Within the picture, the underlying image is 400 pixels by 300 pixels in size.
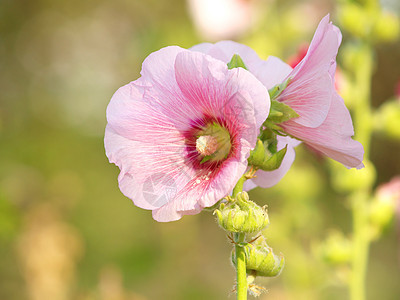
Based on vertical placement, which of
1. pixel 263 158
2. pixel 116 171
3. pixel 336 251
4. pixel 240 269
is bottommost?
pixel 240 269

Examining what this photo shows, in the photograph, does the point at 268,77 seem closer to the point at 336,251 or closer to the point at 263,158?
the point at 263,158

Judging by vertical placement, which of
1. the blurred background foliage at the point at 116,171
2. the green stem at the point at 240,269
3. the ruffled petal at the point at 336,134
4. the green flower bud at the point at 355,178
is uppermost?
the blurred background foliage at the point at 116,171

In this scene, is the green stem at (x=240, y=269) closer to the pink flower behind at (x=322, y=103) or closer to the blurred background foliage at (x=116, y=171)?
the pink flower behind at (x=322, y=103)

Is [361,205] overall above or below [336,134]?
above

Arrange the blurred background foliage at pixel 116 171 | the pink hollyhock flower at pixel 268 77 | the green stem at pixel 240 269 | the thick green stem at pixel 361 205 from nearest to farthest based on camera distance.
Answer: the green stem at pixel 240 269
the pink hollyhock flower at pixel 268 77
the thick green stem at pixel 361 205
the blurred background foliage at pixel 116 171

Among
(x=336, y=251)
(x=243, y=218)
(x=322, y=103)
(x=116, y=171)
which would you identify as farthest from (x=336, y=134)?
(x=116, y=171)

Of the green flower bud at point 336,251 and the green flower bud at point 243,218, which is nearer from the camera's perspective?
the green flower bud at point 243,218

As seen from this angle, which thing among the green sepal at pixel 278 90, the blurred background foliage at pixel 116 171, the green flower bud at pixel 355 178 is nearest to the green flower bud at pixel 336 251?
the blurred background foliage at pixel 116 171

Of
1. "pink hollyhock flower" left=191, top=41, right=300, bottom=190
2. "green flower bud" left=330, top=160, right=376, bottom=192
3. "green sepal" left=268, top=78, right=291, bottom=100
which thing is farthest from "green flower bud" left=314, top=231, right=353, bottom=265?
"green sepal" left=268, top=78, right=291, bottom=100
